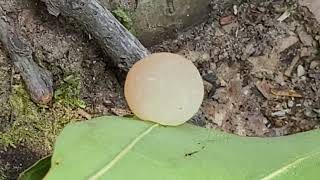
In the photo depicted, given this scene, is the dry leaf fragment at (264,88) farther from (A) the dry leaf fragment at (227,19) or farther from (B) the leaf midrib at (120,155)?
(B) the leaf midrib at (120,155)

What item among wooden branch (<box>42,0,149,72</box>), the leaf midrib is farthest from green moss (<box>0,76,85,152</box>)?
the leaf midrib

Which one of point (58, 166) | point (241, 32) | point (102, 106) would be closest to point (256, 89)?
point (241, 32)

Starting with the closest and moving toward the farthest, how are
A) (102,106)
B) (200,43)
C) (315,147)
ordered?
1. (315,147)
2. (102,106)
3. (200,43)

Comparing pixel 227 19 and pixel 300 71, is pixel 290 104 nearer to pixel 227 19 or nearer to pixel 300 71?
pixel 300 71

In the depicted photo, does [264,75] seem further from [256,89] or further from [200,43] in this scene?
[200,43]

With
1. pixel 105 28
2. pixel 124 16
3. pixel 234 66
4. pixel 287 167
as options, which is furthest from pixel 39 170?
pixel 234 66
